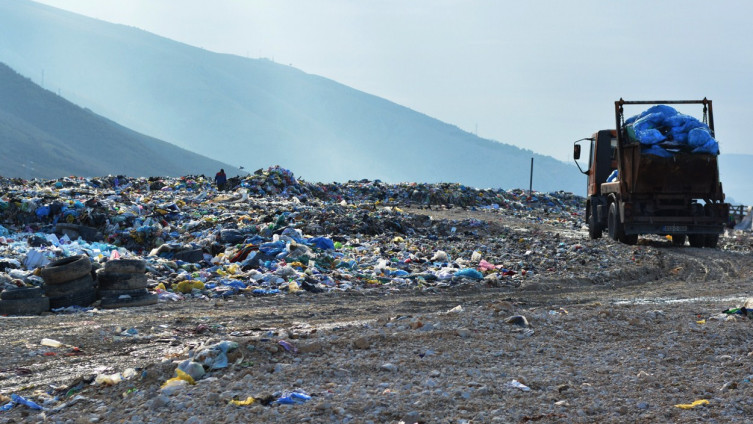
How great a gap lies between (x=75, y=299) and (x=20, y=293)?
0.58 m

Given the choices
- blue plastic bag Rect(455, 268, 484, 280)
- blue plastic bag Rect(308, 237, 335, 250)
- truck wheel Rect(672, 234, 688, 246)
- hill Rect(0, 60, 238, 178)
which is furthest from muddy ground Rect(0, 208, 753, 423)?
hill Rect(0, 60, 238, 178)

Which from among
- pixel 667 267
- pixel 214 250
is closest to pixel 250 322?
pixel 214 250

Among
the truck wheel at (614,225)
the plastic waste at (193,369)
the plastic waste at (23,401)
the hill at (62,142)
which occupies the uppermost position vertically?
the hill at (62,142)

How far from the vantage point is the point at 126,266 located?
8531 millimetres

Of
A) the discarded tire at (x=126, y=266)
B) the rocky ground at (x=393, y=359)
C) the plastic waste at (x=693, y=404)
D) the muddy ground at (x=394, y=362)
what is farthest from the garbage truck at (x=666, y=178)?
the plastic waste at (x=693, y=404)

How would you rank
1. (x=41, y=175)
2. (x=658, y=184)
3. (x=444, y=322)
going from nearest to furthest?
1. (x=444, y=322)
2. (x=658, y=184)
3. (x=41, y=175)

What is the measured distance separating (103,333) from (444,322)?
10.0 ft

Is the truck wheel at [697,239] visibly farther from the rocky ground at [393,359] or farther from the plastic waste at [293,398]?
the plastic waste at [293,398]

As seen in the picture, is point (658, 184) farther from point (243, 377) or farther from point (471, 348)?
point (243, 377)

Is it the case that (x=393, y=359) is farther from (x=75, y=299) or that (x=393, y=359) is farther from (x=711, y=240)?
(x=711, y=240)

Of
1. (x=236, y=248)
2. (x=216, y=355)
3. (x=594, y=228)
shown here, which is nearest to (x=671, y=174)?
(x=594, y=228)

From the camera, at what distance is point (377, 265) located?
11391mm

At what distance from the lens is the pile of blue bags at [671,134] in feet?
43.5

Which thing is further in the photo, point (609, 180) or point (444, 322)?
point (609, 180)
